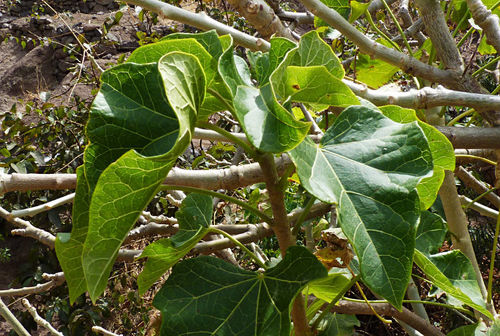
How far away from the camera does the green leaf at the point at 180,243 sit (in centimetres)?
57

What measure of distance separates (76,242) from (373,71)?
42.2 inches

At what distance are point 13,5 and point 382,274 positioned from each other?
30.2 ft

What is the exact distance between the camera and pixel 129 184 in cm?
41

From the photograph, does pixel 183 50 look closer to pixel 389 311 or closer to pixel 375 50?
pixel 375 50

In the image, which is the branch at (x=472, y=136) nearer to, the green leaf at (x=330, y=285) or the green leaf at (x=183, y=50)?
the green leaf at (x=330, y=285)

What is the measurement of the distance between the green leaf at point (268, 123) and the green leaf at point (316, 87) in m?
0.06

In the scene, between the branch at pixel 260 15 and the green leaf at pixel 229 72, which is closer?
the green leaf at pixel 229 72

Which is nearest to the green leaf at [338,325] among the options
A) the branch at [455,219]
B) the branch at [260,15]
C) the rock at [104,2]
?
the branch at [455,219]

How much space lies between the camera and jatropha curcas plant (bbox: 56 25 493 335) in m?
0.42

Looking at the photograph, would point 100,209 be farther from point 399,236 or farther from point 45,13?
point 45,13

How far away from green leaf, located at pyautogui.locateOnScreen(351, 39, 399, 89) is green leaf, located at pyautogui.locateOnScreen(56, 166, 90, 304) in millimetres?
1033

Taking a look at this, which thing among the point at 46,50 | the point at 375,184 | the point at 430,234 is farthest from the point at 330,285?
the point at 46,50

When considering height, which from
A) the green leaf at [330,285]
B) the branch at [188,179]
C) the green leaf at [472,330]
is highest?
the branch at [188,179]

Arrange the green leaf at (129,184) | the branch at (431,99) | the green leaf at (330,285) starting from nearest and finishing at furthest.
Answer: the green leaf at (129,184), the green leaf at (330,285), the branch at (431,99)
